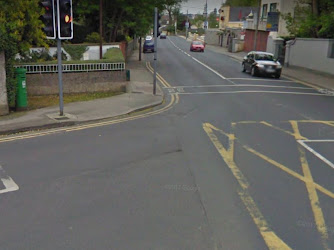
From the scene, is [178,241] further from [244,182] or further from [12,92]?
[12,92]

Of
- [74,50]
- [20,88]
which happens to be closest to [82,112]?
[20,88]

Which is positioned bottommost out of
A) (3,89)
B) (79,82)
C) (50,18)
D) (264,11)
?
(79,82)

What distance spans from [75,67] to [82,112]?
13.1 feet

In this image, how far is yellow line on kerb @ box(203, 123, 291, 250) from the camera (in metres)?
4.55

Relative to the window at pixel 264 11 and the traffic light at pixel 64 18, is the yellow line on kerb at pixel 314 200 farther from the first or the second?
the window at pixel 264 11

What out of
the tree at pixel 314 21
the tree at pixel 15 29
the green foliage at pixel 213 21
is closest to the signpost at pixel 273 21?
the tree at pixel 314 21

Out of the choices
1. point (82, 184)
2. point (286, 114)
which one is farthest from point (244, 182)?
point (286, 114)

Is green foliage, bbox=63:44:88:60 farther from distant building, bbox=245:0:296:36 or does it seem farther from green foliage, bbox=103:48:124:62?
distant building, bbox=245:0:296:36

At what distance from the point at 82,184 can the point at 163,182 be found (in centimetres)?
136

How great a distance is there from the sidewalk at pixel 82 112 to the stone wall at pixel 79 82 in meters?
0.82

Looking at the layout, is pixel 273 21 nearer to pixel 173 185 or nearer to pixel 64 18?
pixel 64 18

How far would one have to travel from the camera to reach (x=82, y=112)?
40.3 ft

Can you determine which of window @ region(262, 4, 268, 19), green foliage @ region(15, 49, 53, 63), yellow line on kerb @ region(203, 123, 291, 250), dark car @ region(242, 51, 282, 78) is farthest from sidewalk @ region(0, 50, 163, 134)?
window @ region(262, 4, 268, 19)

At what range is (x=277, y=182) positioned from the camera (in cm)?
647
